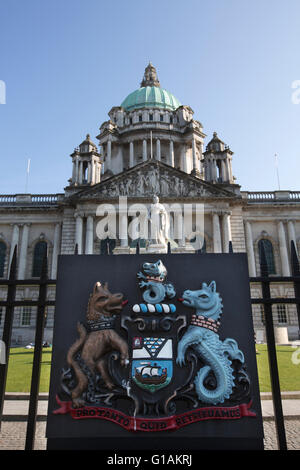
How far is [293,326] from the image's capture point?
33719mm

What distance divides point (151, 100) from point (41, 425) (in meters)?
58.9

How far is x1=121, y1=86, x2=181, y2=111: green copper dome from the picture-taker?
59719mm

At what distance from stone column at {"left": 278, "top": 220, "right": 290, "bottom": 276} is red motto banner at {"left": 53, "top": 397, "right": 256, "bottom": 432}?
34.4m

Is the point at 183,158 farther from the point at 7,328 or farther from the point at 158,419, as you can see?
the point at 158,419

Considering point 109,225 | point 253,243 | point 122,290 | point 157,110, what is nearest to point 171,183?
point 109,225

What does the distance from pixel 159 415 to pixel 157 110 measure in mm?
58082

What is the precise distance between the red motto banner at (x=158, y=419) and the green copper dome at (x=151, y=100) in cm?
5902

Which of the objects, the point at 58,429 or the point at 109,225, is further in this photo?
the point at 109,225

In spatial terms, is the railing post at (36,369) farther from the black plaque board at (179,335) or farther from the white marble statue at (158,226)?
the white marble statue at (158,226)

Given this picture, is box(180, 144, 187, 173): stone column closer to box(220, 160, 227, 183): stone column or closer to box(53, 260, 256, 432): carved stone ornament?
box(220, 160, 227, 183): stone column

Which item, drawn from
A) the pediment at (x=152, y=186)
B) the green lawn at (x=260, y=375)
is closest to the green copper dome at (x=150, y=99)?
the pediment at (x=152, y=186)

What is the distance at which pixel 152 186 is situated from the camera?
117ft

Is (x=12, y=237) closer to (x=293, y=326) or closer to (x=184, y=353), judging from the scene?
(x=293, y=326)

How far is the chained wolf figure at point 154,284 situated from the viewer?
5.27m
